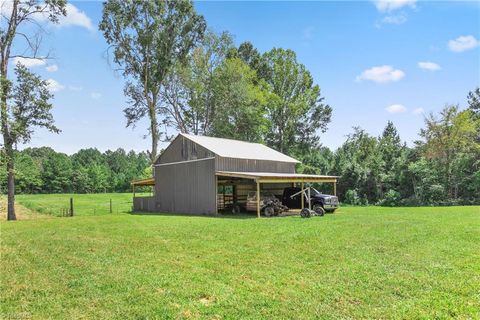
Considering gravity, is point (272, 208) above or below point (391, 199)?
above

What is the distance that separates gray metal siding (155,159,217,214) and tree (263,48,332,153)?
1988cm

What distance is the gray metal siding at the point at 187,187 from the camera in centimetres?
2038

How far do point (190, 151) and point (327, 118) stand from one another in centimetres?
2640

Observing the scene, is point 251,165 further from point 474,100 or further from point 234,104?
point 474,100

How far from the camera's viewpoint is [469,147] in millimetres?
28359

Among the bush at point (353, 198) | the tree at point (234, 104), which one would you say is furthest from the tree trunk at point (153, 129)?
the bush at point (353, 198)

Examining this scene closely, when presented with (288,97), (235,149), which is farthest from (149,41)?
(288,97)

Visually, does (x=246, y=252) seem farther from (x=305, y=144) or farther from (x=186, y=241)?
(x=305, y=144)

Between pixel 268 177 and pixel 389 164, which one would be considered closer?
pixel 268 177

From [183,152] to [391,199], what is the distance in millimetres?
17152

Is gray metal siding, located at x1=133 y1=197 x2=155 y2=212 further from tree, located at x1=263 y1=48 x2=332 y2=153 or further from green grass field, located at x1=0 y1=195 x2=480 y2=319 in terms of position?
tree, located at x1=263 y1=48 x2=332 y2=153

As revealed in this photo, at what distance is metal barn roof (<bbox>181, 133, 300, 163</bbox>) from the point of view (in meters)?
21.4

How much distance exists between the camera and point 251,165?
22.8m

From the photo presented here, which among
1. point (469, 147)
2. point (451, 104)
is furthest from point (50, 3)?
point (469, 147)
